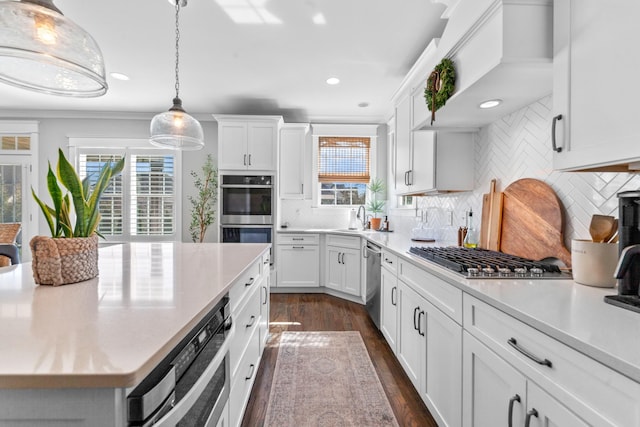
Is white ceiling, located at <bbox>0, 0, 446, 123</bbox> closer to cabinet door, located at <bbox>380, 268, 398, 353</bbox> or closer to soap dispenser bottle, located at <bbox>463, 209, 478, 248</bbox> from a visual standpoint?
soap dispenser bottle, located at <bbox>463, 209, 478, 248</bbox>

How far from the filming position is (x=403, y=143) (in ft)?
10.1

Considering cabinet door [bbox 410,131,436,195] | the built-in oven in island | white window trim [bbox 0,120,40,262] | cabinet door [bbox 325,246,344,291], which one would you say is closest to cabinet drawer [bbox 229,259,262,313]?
the built-in oven in island

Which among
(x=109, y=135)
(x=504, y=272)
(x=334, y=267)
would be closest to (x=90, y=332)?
(x=504, y=272)

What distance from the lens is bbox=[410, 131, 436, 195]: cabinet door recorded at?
2.48 metres

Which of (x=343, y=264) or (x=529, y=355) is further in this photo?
(x=343, y=264)

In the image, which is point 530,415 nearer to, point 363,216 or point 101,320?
point 101,320

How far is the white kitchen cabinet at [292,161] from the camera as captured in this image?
4527 millimetres

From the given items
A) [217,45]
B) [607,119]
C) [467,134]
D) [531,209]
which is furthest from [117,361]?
[217,45]

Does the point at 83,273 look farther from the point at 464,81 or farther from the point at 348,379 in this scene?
the point at 464,81

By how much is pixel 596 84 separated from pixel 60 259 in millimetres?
2028

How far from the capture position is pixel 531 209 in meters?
1.77

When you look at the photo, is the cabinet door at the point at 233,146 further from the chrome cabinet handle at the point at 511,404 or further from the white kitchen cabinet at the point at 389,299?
the chrome cabinet handle at the point at 511,404

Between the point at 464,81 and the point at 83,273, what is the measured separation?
2.03 m

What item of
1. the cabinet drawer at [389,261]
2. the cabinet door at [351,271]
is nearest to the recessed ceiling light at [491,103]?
the cabinet drawer at [389,261]
